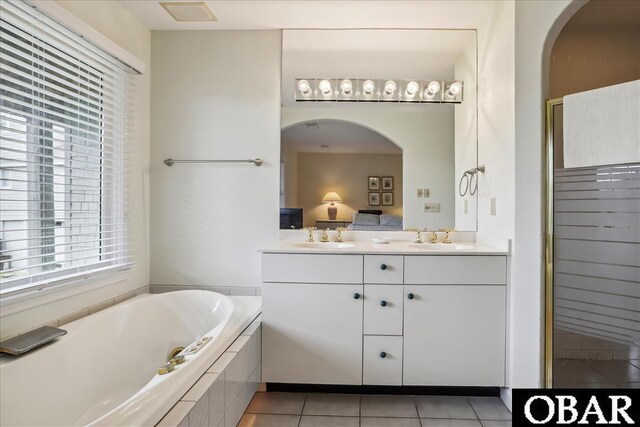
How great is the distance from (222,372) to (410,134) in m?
1.94

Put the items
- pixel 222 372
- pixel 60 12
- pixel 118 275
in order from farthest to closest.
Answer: pixel 118 275 → pixel 60 12 → pixel 222 372

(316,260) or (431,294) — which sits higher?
(316,260)

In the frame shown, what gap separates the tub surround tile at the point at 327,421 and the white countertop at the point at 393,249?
0.88m

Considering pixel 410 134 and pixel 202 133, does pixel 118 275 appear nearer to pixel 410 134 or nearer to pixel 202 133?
pixel 202 133

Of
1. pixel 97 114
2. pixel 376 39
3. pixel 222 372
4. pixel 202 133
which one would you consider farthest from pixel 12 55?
pixel 376 39

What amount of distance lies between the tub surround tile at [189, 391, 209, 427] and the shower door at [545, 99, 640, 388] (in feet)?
5.60

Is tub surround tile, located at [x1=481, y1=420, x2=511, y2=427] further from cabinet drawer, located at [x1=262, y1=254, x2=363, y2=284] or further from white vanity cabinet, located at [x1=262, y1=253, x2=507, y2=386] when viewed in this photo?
cabinet drawer, located at [x1=262, y1=254, x2=363, y2=284]

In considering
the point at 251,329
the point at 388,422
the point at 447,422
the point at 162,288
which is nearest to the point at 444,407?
the point at 447,422

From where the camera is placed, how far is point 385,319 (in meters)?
2.17

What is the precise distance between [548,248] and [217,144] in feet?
7.07

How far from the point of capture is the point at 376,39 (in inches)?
104

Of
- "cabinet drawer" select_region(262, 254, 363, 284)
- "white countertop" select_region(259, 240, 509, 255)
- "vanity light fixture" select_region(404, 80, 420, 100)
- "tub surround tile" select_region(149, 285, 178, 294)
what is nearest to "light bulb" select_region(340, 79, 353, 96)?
"vanity light fixture" select_region(404, 80, 420, 100)

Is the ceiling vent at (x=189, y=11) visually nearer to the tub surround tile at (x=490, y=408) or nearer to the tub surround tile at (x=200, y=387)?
the tub surround tile at (x=200, y=387)

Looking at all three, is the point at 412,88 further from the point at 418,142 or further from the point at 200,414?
the point at 200,414
